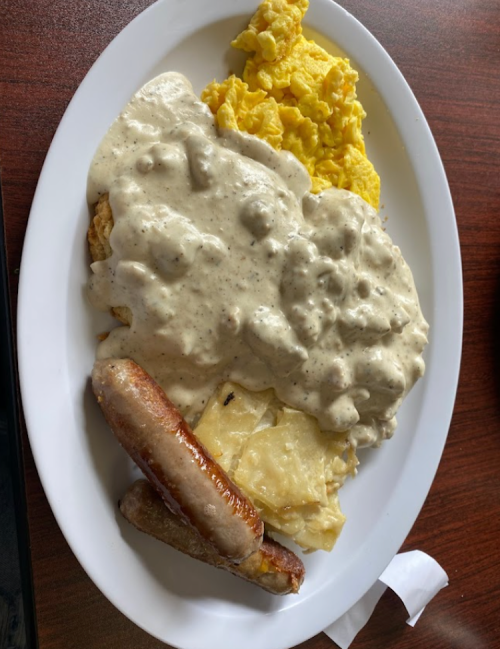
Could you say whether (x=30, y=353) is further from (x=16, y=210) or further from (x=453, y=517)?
(x=453, y=517)

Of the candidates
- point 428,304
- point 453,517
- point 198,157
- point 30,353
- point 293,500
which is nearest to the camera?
point 30,353

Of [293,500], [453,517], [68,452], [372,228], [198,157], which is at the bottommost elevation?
[453,517]

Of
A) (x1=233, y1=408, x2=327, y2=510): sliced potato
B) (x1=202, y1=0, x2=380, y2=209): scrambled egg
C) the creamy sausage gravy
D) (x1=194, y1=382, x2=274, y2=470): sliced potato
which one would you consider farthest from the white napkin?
(x1=202, y1=0, x2=380, y2=209): scrambled egg

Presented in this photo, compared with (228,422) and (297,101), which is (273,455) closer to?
(228,422)

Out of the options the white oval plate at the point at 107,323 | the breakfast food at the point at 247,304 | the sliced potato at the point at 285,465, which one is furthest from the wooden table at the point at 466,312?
the sliced potato at the point at 285,465

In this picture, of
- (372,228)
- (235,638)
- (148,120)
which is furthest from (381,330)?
(235,638)

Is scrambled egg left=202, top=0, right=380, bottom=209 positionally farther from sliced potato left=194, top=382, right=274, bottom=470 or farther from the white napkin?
the white napkin
